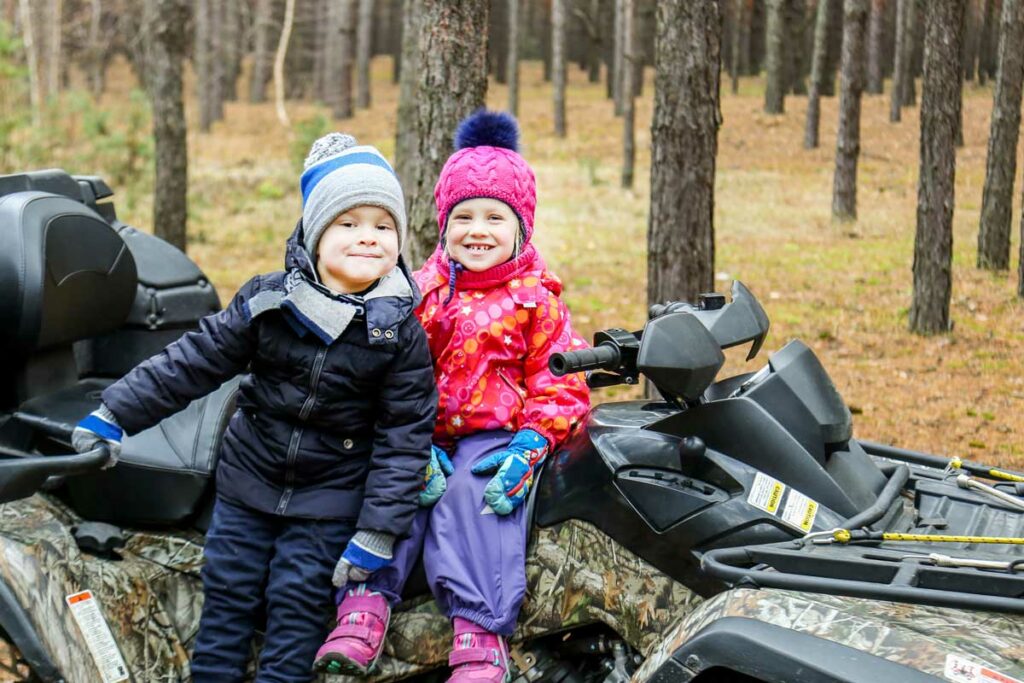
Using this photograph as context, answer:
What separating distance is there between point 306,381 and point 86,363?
4.05 ft

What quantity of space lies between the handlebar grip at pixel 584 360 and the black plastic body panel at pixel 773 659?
0.75 metres

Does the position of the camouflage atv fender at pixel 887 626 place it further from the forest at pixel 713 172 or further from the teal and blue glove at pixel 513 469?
the forest at pixel 713 172

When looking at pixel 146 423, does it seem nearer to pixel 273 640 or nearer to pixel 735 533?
pixel 273 640

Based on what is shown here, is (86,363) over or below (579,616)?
over

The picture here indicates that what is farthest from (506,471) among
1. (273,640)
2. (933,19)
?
(933,19)

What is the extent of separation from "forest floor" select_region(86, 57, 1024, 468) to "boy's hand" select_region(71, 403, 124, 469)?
5.09m

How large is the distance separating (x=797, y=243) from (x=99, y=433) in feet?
44.4

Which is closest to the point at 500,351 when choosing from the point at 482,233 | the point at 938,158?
the point at 482,233

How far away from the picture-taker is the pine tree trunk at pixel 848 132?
16734 mm

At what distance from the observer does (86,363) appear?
12.3 ft

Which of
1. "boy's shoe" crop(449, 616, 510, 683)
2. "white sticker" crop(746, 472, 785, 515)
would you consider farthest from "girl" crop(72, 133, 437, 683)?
"white sticker" crop(746, 472, 785, 515)

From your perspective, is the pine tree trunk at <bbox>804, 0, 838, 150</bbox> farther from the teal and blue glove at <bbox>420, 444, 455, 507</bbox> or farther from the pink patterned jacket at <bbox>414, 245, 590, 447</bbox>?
the teal and blue glove at <bbox>420, 444, 455, 507</bbox>

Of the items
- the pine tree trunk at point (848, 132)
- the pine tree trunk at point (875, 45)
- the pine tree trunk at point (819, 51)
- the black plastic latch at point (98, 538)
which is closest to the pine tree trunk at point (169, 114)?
the black plastic latch at point (98, 538)

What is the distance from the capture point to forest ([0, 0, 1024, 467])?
6.54m
